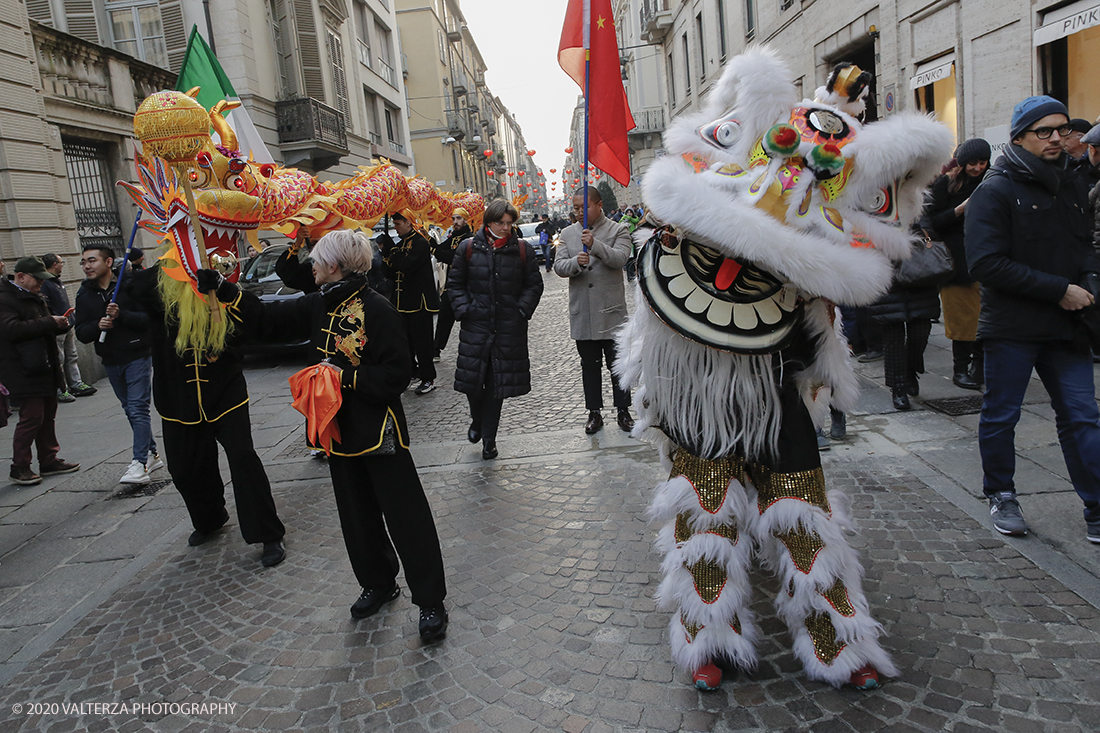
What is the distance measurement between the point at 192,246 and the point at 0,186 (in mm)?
7241

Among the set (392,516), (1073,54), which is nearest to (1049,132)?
(392,516)

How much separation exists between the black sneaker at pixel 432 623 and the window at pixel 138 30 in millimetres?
15884

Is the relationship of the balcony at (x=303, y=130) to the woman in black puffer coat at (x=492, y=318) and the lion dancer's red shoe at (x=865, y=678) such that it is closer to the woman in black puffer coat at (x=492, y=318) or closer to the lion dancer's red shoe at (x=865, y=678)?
the woman in black puffer coat at (x=492, y=318)

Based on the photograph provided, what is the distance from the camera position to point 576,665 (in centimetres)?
280

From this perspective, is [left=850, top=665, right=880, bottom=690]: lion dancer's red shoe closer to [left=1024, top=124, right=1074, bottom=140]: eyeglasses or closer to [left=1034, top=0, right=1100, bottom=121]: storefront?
[left=1024, top=124, right=1074, bottom=140]: eyeglasses

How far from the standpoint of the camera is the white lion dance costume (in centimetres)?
229

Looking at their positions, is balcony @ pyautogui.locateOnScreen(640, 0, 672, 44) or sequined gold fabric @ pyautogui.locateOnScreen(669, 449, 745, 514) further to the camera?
balcony @ pyautogui.locateOnScreen(640, 0, 672, 44)

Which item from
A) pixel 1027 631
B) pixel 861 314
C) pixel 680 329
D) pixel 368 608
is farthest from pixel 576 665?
pixel 861 314

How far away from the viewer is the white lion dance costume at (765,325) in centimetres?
229

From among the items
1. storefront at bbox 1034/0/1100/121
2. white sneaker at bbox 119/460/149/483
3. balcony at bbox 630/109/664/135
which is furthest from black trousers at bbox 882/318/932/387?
balcony at bbox 630/109/664/135

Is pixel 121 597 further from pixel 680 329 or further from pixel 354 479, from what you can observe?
pixel 680 329

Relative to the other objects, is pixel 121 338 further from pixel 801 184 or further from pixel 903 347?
pixel 903 347

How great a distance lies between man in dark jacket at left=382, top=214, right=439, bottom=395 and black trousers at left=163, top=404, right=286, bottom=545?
3.57m

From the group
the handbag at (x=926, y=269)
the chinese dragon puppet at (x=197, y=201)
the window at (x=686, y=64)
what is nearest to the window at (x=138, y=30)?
the chinese dragon puppet at (x=197, y=201)
